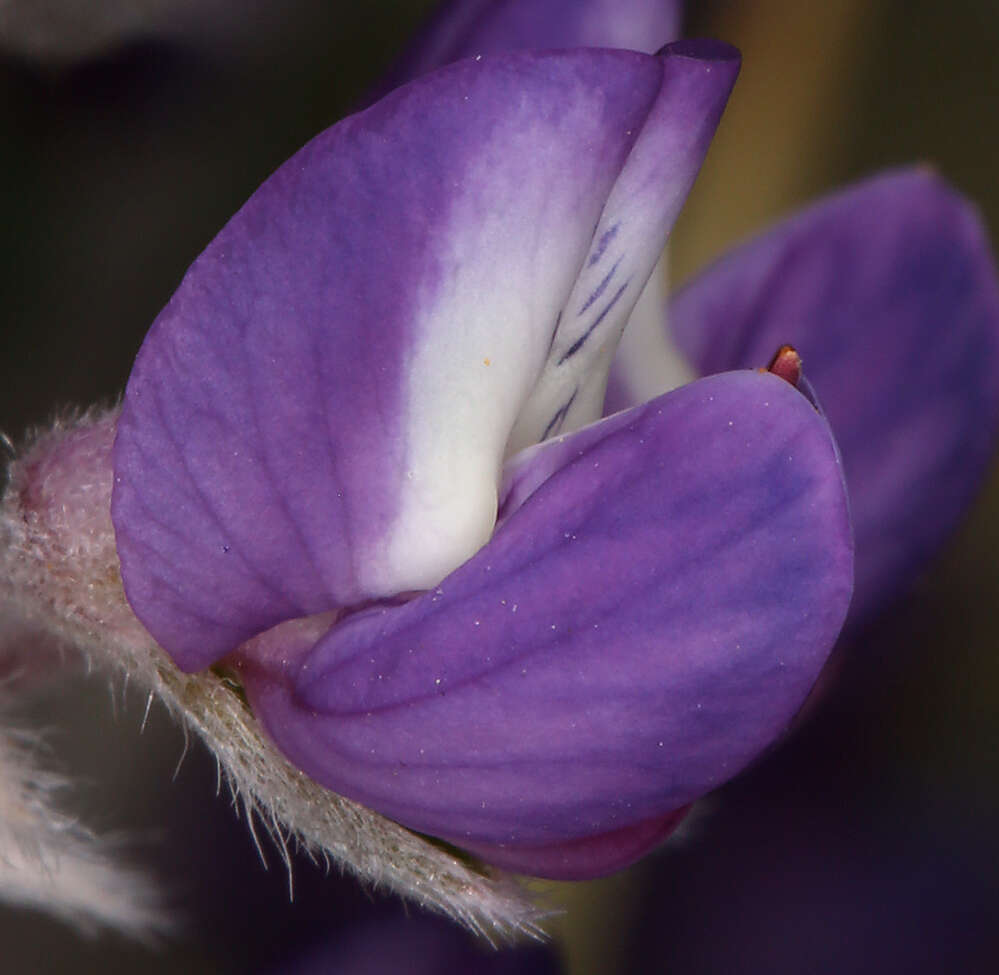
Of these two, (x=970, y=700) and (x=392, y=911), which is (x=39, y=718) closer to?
(x=392, y=911)

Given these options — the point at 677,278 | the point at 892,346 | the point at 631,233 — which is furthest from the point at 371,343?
the point at 677,278

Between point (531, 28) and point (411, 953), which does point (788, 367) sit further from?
point (411, 953)

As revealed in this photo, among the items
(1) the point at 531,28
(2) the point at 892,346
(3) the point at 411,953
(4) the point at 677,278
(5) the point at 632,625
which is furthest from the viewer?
(4) the point at 677,278

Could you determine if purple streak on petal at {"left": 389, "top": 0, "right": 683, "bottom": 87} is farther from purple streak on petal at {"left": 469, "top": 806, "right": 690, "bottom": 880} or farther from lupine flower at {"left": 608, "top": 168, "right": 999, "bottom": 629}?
purple streak on petal at {"left": 469, "top": 806, "right": 690, "bottom": 880}

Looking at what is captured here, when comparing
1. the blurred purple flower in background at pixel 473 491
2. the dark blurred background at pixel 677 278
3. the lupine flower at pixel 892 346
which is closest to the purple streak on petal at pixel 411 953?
the dark blurred background at pixel 677 278

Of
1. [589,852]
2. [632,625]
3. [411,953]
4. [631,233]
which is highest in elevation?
[631,233]

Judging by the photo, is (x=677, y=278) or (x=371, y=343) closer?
(x=371, y=343)

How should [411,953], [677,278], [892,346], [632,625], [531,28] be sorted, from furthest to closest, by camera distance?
[677,278]
[411,953]
[892,346]
[531,28]
[632,625]
